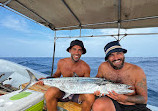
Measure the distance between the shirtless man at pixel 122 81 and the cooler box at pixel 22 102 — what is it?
45.2 inches

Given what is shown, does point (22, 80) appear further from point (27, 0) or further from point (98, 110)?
point (98, 110)

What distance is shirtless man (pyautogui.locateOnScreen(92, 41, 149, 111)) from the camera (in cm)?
162

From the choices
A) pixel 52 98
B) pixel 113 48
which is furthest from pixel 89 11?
pixel 52 98

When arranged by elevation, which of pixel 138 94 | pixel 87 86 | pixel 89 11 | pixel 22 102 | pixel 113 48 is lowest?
pixel 22 102

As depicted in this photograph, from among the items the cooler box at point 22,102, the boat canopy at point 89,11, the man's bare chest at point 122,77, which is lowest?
the cooler box at point 22,102

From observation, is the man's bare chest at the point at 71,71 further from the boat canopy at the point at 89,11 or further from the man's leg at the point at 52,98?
the boat canopy at the point at 89,11

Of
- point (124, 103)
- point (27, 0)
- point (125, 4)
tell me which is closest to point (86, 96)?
point (124, 103)

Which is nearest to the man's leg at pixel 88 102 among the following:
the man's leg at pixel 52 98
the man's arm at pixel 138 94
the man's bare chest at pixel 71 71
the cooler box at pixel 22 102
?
the man's arm at pixel 138 94

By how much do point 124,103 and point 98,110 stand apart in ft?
1.84

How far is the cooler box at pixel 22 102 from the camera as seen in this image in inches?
64.1

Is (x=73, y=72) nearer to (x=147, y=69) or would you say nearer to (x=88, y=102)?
(x=88, y=102)

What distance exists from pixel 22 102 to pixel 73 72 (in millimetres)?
1235

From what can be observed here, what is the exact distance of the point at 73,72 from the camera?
8.29 ft

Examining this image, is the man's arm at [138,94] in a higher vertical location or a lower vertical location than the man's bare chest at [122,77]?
lower
